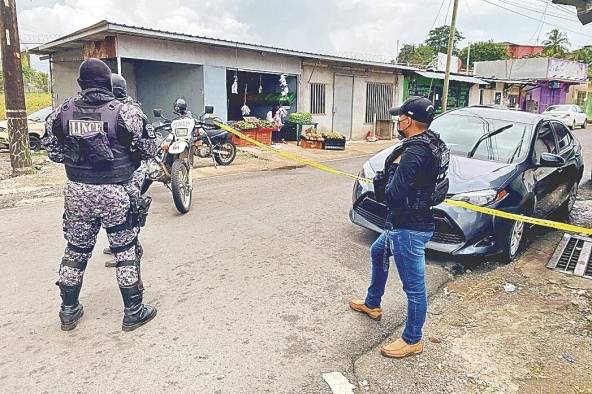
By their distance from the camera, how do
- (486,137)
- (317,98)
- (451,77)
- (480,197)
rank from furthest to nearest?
(451,77) → (317,98) → (486,137) → (480,197)

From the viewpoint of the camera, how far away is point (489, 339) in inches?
127

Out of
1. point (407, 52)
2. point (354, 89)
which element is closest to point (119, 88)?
point (354, 89)

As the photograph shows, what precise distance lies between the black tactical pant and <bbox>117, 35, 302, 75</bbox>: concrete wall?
928cm

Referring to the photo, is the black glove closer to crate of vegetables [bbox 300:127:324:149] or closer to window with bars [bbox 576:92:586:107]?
crate of vegetables [bbox 300:127:324:149]

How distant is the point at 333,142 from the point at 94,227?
12223 mm

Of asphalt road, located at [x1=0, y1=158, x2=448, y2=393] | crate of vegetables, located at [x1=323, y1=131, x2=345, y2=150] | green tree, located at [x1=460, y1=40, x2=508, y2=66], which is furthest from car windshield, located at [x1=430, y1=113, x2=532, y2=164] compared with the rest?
green tree, located at [x1=460, y1=40, x2=508, y2=66]

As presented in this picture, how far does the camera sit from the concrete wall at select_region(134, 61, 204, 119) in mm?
13297

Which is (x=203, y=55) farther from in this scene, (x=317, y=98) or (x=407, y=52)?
(x=407, y=52)

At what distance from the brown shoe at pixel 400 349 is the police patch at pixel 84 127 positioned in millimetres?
2340

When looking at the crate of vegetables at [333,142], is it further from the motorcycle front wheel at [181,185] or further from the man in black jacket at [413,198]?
the man in black jacket at [413,198]

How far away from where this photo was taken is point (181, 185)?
6.15 m

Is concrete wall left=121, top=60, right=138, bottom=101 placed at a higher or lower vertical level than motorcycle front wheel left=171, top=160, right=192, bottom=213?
higher

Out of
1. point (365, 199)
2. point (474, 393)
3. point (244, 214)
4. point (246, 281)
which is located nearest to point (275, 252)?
point (246, 281)

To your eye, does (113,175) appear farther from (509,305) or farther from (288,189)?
(288,189)
